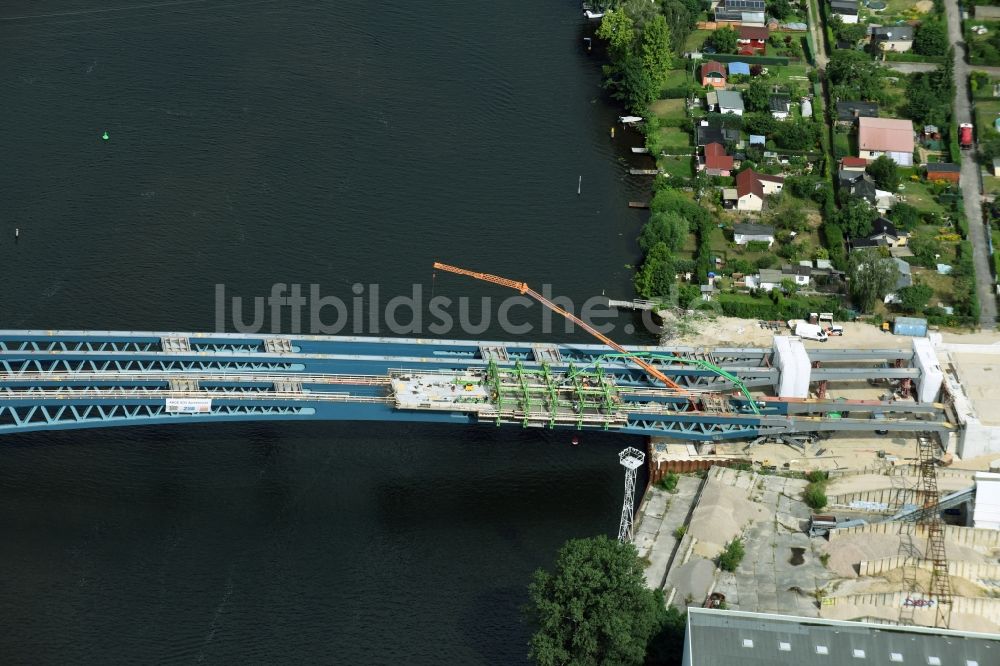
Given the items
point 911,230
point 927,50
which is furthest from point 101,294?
point 927,50

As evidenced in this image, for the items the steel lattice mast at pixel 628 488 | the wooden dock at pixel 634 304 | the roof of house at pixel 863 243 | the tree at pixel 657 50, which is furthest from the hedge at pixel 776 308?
the tree at pixel 657 50

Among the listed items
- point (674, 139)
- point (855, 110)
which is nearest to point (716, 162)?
point (674, 139)

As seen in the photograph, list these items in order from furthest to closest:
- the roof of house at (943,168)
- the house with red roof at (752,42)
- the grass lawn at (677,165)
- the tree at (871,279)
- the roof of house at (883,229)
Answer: the house with red roof at (752,42) < the grass lawn at (677,165) < the roof of house at (943,168) < the roof of house at (883,229) < the tree at (871,279)

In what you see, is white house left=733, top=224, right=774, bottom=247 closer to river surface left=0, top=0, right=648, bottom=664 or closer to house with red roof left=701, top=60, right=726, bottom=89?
river surface left=0, top=0, right=648, bottom=664

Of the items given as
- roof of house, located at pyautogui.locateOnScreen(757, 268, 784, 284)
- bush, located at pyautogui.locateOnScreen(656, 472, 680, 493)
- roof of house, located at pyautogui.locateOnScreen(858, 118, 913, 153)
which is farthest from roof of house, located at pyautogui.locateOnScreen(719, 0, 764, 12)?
bush, located at pyautogui.locateOnScreen(656, 472, 680, 493)

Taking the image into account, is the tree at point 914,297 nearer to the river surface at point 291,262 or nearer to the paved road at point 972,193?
the paved road at point 972,193

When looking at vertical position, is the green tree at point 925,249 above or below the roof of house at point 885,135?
below

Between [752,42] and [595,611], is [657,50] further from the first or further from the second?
[595,611]

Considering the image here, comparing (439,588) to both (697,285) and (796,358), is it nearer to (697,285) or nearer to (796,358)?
(796,358)
